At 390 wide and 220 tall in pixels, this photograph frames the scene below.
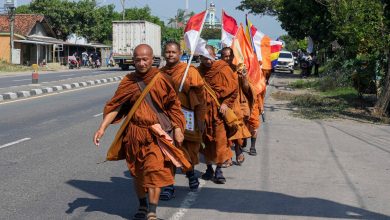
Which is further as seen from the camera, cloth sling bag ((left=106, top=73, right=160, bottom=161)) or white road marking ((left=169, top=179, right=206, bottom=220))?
white road marking ((left=169, top=179, right=206, bottom=220))

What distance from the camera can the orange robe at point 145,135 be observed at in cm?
482

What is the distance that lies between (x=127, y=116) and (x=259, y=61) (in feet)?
16.3

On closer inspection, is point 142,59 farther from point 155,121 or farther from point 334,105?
point 334,105

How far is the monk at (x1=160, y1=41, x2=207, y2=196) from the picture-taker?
18.9 ft

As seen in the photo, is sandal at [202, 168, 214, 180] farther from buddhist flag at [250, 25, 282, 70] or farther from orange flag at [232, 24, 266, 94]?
buddhist flag at [250, 25, 282, 70]

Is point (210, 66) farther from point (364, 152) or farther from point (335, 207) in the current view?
point (364, 152)

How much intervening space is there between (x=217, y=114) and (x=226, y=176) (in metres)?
0.89

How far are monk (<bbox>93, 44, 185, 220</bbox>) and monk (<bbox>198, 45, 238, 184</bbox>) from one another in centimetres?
172

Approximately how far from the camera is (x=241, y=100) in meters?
7.84

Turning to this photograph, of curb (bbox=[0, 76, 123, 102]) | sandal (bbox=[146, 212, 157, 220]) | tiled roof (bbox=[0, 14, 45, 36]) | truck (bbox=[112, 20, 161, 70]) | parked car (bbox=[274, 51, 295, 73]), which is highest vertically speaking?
tiled roof (bbox=[0, 14, 45, 36])

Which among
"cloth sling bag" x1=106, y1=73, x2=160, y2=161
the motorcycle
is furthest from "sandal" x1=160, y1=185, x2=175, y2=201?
the motorcycle

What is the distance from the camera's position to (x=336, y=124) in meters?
13.0

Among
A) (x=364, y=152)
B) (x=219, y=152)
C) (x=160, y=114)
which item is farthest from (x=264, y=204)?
(x=364, y=152)

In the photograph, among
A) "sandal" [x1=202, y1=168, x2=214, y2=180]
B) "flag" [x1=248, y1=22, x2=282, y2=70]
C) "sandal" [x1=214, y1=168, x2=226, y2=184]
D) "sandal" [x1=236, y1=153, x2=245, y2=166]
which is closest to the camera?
"sandal" [x1=214, y1=168, x2=226, y2=184]
